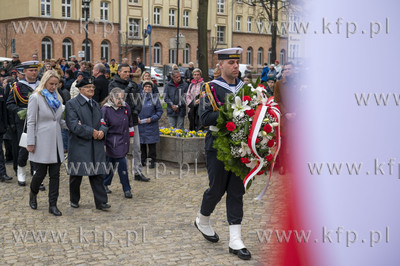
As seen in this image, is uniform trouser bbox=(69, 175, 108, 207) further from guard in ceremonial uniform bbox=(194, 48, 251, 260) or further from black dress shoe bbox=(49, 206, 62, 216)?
guard in ceremonial uniform bbox=(194, 48, 251, 260)

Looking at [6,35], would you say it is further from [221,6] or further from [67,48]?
[221,6]

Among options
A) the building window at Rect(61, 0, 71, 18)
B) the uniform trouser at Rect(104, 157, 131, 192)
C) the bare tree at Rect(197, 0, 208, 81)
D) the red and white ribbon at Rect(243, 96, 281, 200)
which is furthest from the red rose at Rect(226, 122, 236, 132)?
the building window at Rect(61, 0, 71, 18)

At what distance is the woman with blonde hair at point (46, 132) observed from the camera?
24.6ft

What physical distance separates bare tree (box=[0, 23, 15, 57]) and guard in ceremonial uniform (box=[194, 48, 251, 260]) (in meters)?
41.1

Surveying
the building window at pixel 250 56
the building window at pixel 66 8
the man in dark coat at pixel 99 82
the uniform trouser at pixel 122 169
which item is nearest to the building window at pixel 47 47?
the building window at pixel 66 8

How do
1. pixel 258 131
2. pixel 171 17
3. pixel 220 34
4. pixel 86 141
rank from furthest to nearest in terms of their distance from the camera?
pixel 220 34 < pixel 171 17 < pixel 86 141 < pixel 258 131

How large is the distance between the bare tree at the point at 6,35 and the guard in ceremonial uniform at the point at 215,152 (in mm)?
41106

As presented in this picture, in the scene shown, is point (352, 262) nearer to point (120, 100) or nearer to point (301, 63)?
point (301, 63)

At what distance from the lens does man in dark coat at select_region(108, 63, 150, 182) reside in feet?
30.9

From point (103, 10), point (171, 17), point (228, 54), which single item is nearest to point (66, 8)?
point (103, 10)

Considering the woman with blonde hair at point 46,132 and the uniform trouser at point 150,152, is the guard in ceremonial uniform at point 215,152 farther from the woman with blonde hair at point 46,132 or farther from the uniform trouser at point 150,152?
the uniform trouser at point 150,152

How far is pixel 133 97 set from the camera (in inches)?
382

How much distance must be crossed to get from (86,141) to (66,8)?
42.3 m

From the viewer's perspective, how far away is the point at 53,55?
45.9 meters
